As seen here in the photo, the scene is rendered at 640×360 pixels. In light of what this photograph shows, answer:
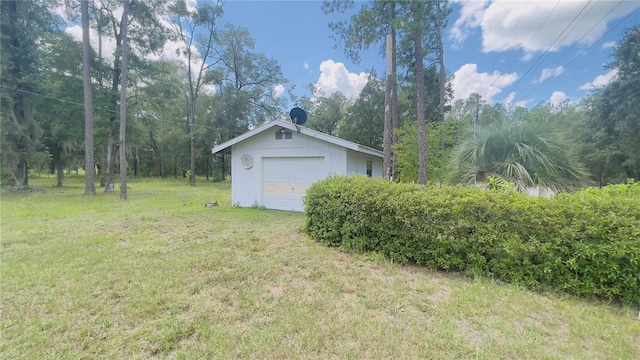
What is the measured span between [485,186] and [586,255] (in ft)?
7.30

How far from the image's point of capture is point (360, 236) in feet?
13.0

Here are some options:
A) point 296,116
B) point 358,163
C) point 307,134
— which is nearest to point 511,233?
point 307,134

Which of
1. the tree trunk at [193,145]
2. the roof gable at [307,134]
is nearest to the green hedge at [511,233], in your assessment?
the roof gable at [307,134]

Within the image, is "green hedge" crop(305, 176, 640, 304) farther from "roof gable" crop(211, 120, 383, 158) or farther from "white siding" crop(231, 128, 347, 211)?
"white siding" crop(231, 128, 347, 211)

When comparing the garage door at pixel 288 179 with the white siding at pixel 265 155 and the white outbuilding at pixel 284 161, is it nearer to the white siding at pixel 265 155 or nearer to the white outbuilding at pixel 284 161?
the white outbuilding at pixel 284 161

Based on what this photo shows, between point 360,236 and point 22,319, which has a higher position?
point 360,236

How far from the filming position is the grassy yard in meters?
1.83

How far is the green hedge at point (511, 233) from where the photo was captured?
2443mm

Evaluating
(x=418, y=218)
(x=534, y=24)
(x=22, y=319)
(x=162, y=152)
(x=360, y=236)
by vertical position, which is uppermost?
(x=534, y=24)

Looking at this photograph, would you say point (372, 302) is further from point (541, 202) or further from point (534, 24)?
point (534, 24)

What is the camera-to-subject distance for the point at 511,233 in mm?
2859

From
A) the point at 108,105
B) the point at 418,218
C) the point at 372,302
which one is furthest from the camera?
the point at 108,105

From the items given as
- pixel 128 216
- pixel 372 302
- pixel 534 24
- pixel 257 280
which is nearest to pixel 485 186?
pixel 372 302

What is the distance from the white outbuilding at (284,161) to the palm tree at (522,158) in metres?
2.84
